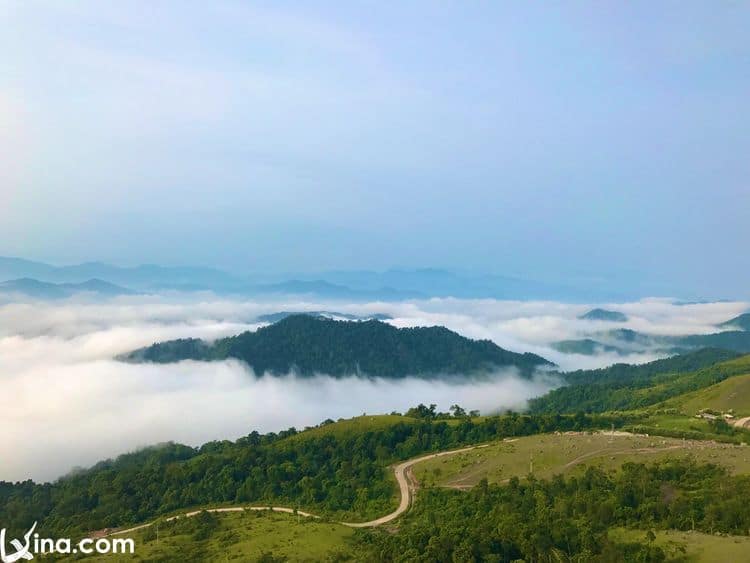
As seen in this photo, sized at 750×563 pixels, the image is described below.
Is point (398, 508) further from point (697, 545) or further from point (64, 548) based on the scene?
point (64, 548)

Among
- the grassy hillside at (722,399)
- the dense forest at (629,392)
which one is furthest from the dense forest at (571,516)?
the dense forest at (629,392)

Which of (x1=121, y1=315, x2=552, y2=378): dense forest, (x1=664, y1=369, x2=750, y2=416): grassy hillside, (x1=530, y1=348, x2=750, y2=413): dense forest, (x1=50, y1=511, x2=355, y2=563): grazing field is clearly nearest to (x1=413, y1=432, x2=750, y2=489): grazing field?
(x1=50, y1=511, x2=355, y2=563): grazing field

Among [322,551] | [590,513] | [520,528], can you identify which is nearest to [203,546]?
[322,551]

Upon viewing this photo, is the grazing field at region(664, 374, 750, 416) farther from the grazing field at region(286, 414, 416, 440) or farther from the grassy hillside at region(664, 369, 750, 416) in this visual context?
the grazing field at region(286, 414, 416, 440)

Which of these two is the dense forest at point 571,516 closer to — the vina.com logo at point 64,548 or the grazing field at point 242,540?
the grazing field at point 242,540

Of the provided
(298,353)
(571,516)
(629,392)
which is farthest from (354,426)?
(629,392)

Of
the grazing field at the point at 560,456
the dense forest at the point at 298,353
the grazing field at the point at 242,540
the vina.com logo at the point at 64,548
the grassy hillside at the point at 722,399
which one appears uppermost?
the dense forest at the point at 298,353
